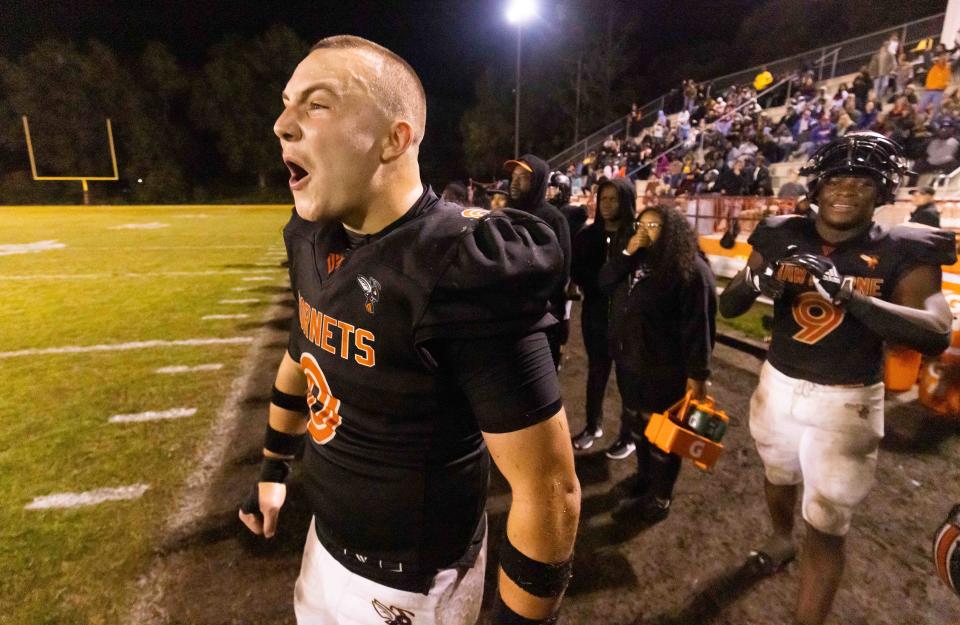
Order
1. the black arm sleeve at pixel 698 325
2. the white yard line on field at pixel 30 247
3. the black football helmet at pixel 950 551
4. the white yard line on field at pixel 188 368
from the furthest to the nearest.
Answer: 1. the white yard line on field at pixel 30 247
2. the white yard line on field at pixel 188 368
3. the black arm sleeve at pixel 698 325
4. the black football helmet at pixel 950 551

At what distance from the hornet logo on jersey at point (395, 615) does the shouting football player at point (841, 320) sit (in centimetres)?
203

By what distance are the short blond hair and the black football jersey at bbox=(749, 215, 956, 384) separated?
186cm

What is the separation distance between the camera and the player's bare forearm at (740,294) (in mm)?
2701

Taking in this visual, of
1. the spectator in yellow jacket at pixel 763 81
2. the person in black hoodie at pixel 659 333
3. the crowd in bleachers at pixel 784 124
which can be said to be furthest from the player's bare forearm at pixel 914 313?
the spectator in yellow jacket at pixel 763 81

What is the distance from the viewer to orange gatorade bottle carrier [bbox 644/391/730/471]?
112 inches

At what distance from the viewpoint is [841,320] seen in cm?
232

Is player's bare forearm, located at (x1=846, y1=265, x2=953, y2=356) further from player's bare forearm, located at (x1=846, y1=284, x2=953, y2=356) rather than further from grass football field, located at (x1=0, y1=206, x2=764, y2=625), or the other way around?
grass football field, located at (x1=0, y1=206, x2=764, y2=625)

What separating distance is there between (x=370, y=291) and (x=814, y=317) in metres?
2.20

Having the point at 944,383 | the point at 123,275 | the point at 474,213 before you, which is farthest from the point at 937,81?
the point at 123,275

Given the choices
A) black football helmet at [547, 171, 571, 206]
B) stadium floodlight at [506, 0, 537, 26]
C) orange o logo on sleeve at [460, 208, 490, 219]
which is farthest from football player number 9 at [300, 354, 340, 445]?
stadium floodlight at [506, 0, 537, 26]

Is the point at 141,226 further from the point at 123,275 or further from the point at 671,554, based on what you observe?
the point at 671,554

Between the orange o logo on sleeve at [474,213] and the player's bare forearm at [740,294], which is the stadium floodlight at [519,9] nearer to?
the player's bare forearm at [740,294]

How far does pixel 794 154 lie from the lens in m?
14.4

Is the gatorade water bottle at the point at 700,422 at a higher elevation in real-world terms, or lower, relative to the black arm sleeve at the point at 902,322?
lower
